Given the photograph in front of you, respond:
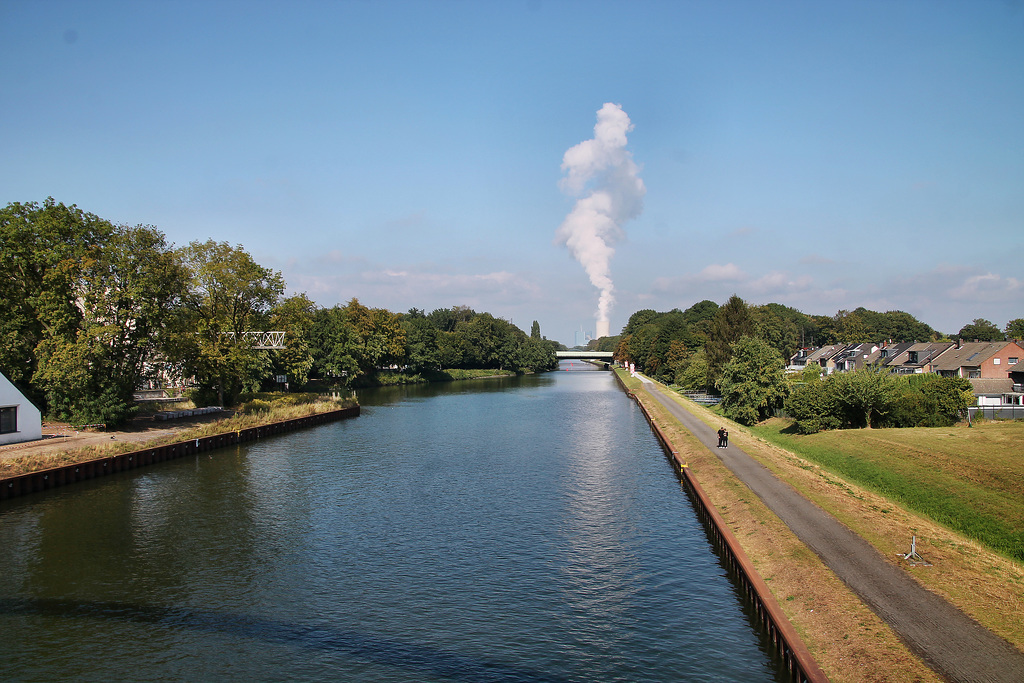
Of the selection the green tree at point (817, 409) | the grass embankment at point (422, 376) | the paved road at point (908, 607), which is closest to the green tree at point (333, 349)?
the grass embankment at point (422, 376)

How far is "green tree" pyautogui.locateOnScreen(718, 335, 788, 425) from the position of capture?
5569 cm

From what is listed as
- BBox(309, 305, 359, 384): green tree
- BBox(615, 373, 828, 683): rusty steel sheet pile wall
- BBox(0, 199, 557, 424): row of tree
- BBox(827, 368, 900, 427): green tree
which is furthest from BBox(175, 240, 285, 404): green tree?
BBox(827, 368, 900, 427): green tree

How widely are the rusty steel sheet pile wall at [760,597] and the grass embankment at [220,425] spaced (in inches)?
1310

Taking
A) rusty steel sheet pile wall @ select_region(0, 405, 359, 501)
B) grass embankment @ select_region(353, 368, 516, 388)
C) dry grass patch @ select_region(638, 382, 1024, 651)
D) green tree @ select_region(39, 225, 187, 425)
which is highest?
green tree @ select_region(39, 225, 187, 425)

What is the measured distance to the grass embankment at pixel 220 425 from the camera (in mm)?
33475

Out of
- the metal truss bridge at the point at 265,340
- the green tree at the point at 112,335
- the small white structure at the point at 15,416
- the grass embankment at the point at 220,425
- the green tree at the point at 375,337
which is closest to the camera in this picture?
the grass embankment at the point at 220,425

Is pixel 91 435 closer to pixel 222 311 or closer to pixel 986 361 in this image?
pixel 222 311

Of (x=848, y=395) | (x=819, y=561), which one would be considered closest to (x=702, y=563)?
(x=819, y=561)

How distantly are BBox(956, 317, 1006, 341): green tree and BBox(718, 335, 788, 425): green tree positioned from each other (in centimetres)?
12773

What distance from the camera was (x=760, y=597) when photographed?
17.8 metres

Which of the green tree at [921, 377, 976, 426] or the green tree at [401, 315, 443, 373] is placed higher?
the green tree at [401, 315, 443, 373]

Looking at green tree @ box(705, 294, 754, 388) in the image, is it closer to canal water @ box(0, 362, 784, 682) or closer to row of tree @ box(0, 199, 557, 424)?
canal water @ box(0, 362, 784, 682)

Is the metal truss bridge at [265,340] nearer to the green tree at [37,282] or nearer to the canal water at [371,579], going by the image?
the green tree at [37,282]

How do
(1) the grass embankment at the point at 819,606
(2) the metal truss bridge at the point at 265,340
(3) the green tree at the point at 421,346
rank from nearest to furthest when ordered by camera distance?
1. (1) the grass embankment at the point at 819,606
2. (2) the metal truss bridge at the point at 265,340
3. (3) the green tree at the point at 421,346
